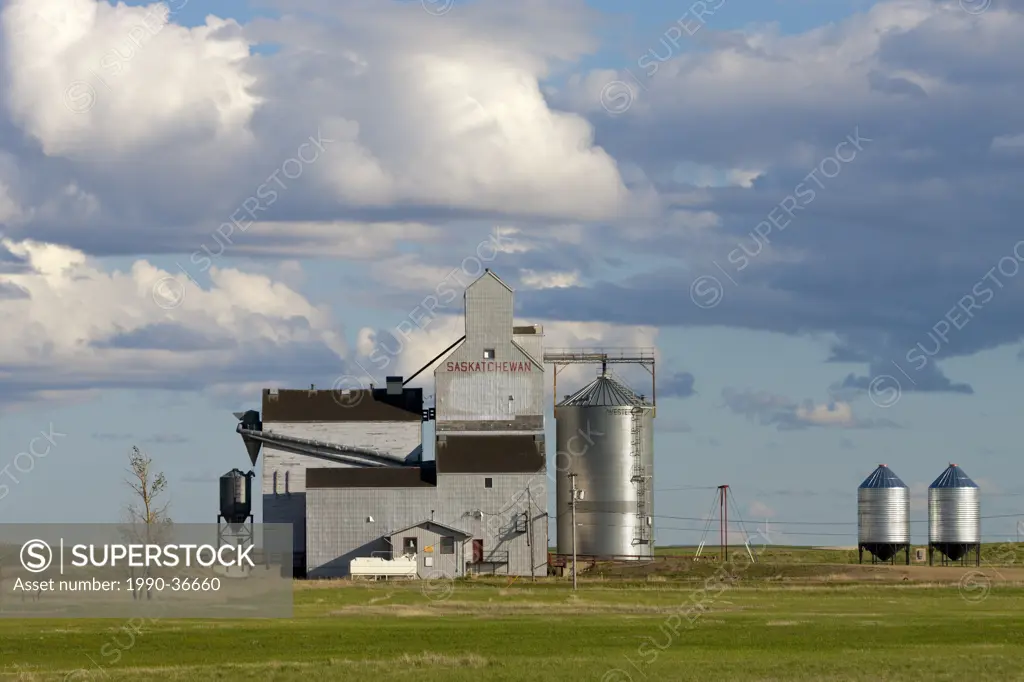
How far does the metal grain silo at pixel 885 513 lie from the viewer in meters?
110

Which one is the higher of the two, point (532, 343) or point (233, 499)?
point (532, 343)

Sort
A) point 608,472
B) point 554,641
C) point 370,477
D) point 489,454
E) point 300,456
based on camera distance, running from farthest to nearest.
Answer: point 608,472
point 300,456
point 489,454
point 370,477
point 554,641

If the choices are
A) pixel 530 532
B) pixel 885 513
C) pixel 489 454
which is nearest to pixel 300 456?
pixel 489 454

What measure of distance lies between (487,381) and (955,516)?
114 feet

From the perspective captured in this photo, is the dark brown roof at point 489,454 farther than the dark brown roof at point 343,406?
No

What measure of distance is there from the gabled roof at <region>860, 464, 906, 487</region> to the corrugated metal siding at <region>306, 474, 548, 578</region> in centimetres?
2469

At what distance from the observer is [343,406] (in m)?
107

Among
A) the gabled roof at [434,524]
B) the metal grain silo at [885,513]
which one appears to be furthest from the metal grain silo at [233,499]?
the metal grain silo at [885,513]

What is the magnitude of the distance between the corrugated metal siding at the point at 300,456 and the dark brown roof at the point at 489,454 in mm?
3896

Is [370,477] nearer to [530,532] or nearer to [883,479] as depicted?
[530,532]

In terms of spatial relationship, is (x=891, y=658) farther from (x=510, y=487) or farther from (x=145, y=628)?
(x=510, y=487)

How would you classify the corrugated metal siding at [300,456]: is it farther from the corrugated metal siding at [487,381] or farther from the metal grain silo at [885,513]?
the metal grain silo at [885,513]

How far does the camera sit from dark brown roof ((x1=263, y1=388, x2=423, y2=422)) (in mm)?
106750

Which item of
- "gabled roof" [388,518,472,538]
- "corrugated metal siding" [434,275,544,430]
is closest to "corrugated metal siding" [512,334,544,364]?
"corrugated metal siding" [434,275,544,430]
